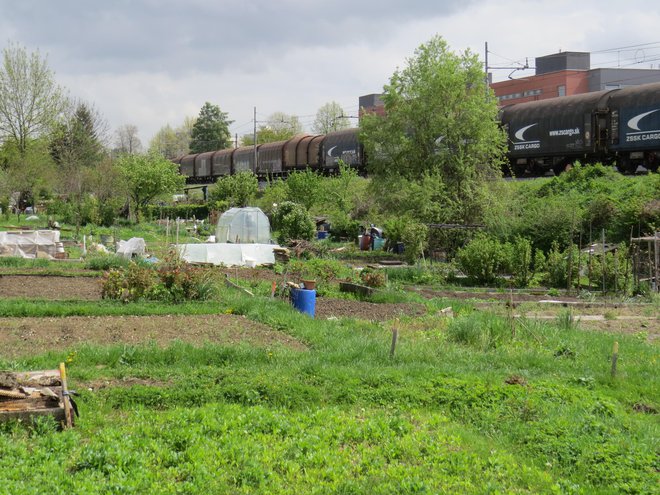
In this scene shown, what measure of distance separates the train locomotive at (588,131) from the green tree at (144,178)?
20960mm

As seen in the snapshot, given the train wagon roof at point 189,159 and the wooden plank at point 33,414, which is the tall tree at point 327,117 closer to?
the train wagon roof at point 189,159

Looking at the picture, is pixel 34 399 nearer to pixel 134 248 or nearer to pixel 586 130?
pixel 134 248

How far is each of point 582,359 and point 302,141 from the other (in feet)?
149

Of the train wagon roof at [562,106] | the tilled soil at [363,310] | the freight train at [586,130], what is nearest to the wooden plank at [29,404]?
the tilled soil at [363,310]

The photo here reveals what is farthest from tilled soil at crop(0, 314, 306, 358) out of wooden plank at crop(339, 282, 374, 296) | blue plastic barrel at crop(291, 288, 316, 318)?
wooden plank at crop(339, 282, 374, 296)

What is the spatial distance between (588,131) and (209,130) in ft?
264

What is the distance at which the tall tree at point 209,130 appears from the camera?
4149 inches

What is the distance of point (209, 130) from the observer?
10512 cm

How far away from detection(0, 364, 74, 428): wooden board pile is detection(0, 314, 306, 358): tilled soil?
85.4 inches

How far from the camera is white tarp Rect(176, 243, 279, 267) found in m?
23.1

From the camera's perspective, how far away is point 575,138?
32.0 meters

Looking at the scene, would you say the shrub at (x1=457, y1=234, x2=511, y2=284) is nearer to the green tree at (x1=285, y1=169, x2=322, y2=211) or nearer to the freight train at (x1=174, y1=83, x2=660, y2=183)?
the freight train at (x1=174, y1=83, x2=660, y2=183)

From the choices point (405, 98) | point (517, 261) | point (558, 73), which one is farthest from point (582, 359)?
point (558, 73)

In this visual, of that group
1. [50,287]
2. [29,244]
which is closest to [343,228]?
[29,244]
